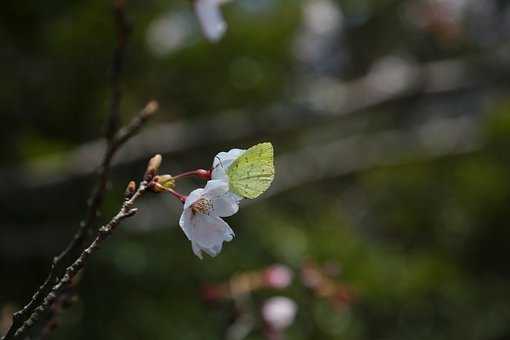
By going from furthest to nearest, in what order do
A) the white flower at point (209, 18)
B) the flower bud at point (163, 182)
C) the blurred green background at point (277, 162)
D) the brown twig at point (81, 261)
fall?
the blurred green background at point (277, 162), the white flower at point (209, 18), the flower bud at point (163, 182), the brown twig at point (81, 261)

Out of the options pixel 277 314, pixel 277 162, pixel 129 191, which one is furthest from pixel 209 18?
pixel 277 162

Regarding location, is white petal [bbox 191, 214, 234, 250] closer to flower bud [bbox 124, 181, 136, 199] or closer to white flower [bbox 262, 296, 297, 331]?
flower bud [bbox 124, 181, 136, 199]

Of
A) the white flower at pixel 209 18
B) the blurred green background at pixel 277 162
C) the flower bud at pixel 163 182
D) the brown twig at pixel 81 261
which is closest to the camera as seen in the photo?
the brown twig at pixel 81 261

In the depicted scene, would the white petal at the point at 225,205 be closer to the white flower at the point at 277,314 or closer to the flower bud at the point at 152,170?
the flower bud at the point at 152,170

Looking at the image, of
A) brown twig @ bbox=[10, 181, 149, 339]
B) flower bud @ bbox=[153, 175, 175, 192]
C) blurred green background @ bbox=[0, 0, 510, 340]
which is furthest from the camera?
blurred green background @ bbox=[0, 0, 510, 340]

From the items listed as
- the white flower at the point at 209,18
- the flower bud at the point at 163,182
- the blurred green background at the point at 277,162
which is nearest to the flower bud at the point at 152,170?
the flower bud at the point at 163,182

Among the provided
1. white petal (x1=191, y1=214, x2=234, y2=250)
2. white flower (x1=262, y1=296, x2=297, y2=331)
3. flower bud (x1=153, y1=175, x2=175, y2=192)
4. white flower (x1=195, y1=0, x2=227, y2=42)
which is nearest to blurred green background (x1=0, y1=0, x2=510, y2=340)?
white flower (x1=262, y1=296, x2=297, y2=331)

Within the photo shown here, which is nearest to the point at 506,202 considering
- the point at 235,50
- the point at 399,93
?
the point at 399,93
